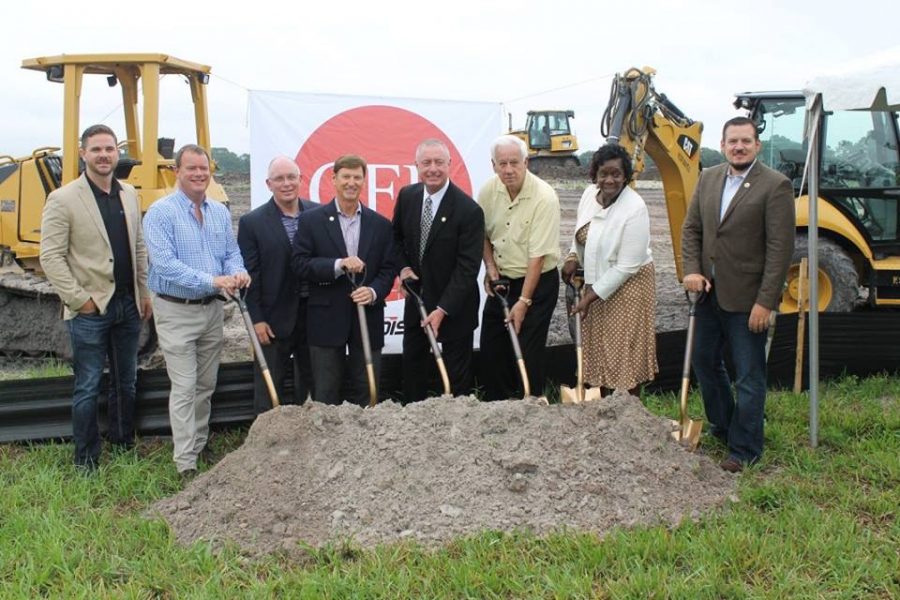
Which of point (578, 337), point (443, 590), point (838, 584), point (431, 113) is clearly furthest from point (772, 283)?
point (431, 113)

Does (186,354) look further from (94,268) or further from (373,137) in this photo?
(373,137)

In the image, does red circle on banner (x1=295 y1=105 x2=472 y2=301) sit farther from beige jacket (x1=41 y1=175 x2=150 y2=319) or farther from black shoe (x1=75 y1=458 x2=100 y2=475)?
black shoe (x1=75 y1=458 x2=100 y2=475)

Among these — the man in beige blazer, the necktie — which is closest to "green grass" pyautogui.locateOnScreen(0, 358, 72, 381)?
the man in beige blazer

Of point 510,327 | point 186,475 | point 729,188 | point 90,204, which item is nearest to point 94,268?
point 90,204

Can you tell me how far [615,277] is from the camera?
488 cm

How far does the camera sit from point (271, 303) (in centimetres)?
493

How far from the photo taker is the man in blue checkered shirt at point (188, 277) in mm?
4531

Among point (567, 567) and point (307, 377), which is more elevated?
point (307, 377)

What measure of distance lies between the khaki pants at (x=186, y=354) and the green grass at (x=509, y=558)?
343mm

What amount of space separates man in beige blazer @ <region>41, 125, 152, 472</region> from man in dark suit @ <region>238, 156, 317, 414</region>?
0.62m

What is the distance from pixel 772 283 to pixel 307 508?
2.54 m

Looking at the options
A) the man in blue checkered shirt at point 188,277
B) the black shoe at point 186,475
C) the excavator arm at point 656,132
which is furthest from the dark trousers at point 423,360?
the excavator arm at point 656,132

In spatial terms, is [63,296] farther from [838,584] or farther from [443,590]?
[838,584]

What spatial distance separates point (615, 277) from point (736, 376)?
2.85ft
